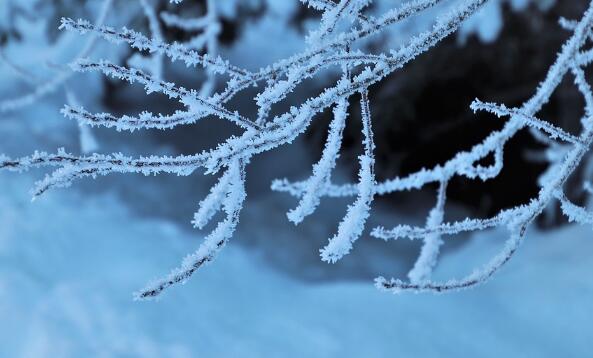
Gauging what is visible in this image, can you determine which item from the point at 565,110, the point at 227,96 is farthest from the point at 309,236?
the point at 227,96

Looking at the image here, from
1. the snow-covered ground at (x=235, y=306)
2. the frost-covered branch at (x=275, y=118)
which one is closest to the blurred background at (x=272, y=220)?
the snow-covered ground at (x=235, y=306)

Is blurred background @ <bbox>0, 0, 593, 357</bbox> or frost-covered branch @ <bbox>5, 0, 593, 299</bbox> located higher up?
blurred background @ <bbox>0, 0, 593, 357</bbox>

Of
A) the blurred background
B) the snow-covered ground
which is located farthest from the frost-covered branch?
the snow-covered ground

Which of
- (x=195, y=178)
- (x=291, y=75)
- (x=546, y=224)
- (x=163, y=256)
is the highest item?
(x=195, y=178)

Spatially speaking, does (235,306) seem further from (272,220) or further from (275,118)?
(275,118)

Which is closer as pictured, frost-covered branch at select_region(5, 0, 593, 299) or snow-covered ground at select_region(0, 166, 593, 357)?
frost-covered branch at select_region(5, 0, 593, 299)

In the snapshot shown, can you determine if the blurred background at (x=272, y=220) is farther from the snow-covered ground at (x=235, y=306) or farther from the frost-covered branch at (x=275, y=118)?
the frost-covered branch at (x=275, y=118)

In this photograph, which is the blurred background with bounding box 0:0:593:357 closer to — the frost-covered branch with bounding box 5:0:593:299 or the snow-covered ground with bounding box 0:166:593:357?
the snow-covered ground with bounding box 0:166:593:357

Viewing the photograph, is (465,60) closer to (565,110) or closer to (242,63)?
(565,110)
